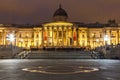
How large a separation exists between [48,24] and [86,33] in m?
16.6

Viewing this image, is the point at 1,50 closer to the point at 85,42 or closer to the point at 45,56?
the point at 45,56

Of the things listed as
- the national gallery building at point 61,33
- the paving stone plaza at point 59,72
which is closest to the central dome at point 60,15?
the national gallery building at point 61,33

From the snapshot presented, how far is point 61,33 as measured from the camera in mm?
128875

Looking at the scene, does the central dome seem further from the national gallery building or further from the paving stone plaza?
the paving stone plaza

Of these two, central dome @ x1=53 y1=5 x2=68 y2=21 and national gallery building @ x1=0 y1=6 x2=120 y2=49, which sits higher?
central dome @ x1=53 y1=5 x2=68 y2=21

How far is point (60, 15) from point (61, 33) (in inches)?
352

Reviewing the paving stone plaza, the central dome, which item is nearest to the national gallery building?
the central dome

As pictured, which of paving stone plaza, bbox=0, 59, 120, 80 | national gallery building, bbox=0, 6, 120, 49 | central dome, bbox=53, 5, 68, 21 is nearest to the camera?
paving stone plaza, bbox=0, 59, 120, 80

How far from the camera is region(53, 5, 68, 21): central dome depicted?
13427 centimetres

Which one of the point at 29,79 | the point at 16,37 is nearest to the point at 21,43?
the point at 16,37

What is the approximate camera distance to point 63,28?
12675 cm

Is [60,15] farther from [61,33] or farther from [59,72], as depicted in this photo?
[59,72]

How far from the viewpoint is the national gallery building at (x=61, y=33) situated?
417ft

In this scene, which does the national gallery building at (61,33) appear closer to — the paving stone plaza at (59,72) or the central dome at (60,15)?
the central dome at (60,15)
